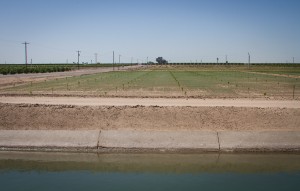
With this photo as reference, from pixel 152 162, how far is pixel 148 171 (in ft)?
4.08

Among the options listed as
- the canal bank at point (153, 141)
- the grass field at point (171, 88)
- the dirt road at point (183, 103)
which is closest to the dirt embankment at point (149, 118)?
the canal bank at point (153, 141)

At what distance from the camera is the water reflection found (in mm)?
15797

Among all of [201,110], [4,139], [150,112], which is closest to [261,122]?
[201,110]

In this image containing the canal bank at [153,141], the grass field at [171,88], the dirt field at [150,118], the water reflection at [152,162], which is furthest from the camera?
the grass field at [171,88]

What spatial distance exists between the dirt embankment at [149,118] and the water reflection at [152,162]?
278cm

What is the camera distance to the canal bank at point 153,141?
1836 centimetres

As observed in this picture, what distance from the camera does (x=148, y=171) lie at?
51.0 feet

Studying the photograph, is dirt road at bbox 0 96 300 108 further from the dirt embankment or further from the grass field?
the grass field

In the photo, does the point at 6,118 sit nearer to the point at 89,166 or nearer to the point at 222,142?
the point at 89,166

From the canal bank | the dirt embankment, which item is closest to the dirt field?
the dirt embankment

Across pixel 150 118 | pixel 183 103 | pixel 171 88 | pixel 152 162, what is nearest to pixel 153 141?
pixel 152 162

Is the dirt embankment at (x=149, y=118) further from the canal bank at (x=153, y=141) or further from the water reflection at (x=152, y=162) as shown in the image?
the water reflection at (x=152, y=162)

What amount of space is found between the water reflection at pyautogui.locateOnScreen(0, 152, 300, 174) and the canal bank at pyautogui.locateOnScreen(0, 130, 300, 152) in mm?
526

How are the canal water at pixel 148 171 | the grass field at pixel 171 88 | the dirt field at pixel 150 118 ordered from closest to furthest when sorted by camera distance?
the canal water at pixel 148 171, the dirt field at pixel 150 118, the grass field at pixel 171 88
